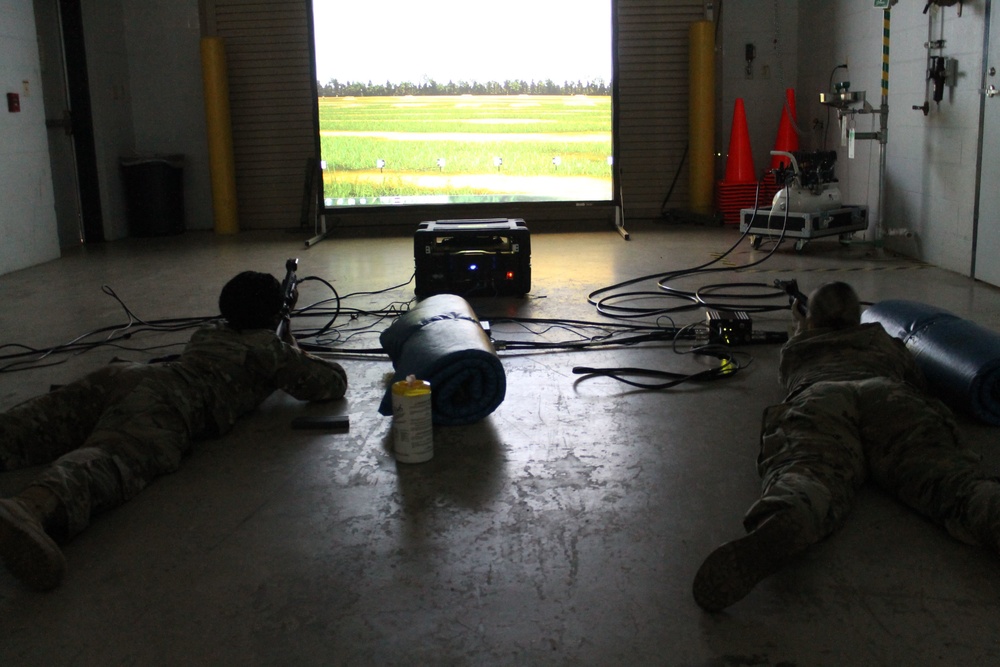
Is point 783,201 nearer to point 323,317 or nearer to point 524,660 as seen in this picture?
point 323,317

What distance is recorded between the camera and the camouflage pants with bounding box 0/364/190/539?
2.60m

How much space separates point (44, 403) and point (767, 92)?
7554mm

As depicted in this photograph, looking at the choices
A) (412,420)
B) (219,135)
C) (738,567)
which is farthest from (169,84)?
(738,567)

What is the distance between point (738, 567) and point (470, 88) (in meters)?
7.33

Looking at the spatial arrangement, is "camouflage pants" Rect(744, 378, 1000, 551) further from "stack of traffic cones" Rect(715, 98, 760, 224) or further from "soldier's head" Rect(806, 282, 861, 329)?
"stack of traffic cones" Rect(715, 98, 760, 224)

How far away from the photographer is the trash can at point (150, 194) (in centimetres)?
871

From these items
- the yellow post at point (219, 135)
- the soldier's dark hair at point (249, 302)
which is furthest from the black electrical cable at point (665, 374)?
the yellow post at point (219, 135)

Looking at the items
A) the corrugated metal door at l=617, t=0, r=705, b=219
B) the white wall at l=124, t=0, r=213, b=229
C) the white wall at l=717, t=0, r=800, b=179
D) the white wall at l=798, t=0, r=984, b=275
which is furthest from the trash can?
the white wall at l=798, t=0, r=984, b=275

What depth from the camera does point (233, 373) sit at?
3.12 meters

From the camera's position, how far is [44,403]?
2.86 m

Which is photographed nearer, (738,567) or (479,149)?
(738,567)

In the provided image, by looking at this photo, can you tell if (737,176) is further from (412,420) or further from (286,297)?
(412,420)

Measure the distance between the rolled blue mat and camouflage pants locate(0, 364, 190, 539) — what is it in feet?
7.92

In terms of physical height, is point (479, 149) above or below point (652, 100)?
below
